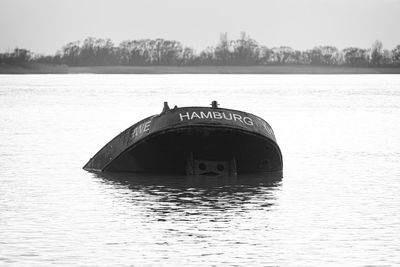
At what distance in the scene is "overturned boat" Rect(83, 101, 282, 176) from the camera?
21172 mm

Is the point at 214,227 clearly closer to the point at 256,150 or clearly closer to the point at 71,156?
the point at 256,150

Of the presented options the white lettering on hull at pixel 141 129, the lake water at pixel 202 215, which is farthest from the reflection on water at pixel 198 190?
the white lettering on hull at pixel 141 129

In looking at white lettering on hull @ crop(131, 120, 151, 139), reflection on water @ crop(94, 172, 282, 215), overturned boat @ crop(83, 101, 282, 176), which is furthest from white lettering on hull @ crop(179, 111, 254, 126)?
reflection on water @ crop(94, 172, 282, 215)

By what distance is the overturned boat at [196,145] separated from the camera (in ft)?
69.5

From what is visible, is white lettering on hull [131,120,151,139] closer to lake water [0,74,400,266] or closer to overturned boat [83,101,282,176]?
overturned boat [83,101,282,176]

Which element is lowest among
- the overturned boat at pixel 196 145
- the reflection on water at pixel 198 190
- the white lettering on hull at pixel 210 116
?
the reflection on water at pixel 198 190

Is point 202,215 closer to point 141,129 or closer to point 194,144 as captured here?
point 194,144

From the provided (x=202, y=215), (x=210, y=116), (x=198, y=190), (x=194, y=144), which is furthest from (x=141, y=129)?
(x=202, y=215)

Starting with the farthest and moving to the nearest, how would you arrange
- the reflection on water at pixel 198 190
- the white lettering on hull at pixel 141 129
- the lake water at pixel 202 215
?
the white lettering on hull at pixel 141 129, the reflection on water at pixel 198 190, the lake water at pixel 202 215

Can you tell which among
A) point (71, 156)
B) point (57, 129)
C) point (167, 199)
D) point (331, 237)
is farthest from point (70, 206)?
point (57, 129)

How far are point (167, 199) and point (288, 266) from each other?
6.45 m

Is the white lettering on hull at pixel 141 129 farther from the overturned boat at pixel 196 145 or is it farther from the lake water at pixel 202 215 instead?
the lake water at pixel 202 215

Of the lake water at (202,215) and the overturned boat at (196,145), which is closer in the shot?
the lake water at (202,215)

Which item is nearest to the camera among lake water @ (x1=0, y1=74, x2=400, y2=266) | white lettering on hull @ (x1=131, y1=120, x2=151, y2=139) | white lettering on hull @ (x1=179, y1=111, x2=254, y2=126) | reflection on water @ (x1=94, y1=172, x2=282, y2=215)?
lake water @ (x1=0, y1=74, x2=400, y2=266)
